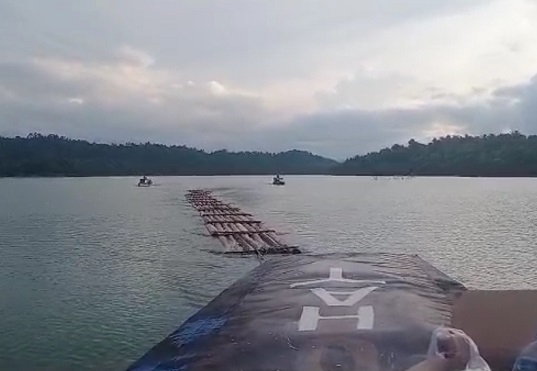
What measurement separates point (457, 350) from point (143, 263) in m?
16.5

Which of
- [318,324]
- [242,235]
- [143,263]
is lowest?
[143,263]

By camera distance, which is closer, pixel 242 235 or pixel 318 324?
pixel 318 324

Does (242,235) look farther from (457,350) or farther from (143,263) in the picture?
(457,350)

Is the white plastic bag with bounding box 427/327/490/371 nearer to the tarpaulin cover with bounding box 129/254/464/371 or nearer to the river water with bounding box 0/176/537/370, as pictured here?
the tarpaulin cover with bounding box 129/254/464/371

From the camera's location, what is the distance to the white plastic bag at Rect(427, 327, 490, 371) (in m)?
3.40

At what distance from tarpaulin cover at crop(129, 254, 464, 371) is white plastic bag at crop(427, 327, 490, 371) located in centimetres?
11

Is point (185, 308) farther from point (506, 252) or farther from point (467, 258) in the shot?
point (506, 252)

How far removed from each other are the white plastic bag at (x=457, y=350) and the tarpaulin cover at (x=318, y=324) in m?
0.11

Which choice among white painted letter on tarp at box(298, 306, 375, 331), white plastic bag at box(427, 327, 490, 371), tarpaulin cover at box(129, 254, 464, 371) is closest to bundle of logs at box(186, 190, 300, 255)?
tarpaulin cover at box(129, 254, 464, 371)

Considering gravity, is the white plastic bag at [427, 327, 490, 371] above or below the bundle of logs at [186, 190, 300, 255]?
above

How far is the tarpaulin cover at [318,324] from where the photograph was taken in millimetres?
3736

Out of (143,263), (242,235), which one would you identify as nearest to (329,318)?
(143,263)

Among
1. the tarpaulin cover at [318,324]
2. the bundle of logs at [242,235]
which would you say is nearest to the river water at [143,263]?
the bundle of logs at [242,235]

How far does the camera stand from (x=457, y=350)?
11.4 feet
